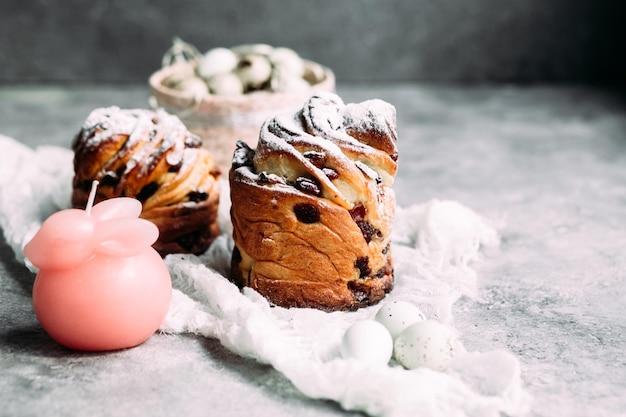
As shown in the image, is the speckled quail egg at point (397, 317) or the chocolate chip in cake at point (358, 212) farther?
the chocolate chip in cake at point (358, 212)

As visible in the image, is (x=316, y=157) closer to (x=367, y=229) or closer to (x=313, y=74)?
(x=367, y=229)

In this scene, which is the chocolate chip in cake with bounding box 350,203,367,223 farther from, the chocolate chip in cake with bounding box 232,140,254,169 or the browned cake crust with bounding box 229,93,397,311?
the chocolate chip in cake with bounding box 232,140,254,169

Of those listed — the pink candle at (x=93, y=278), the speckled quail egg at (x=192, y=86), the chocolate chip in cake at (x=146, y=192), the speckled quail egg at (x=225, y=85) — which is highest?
the speckled quail egg at (x=225, y=85)

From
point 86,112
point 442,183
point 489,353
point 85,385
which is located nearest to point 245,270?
point 85,385

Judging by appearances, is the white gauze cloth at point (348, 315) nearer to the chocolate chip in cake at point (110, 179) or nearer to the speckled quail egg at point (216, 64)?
the chocolate chip in cake at point (110, 179)

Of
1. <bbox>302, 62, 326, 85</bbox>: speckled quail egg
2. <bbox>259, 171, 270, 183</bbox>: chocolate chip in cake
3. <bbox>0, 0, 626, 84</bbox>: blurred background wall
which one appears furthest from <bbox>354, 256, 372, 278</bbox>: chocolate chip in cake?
<bbox>0, 0, 626, 84</bbox>: blurred background wall

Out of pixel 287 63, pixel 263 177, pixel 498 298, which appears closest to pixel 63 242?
pixel 263 177

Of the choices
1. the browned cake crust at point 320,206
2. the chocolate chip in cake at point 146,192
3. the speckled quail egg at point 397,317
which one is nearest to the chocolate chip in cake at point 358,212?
the browned cake crust at point 320,206
